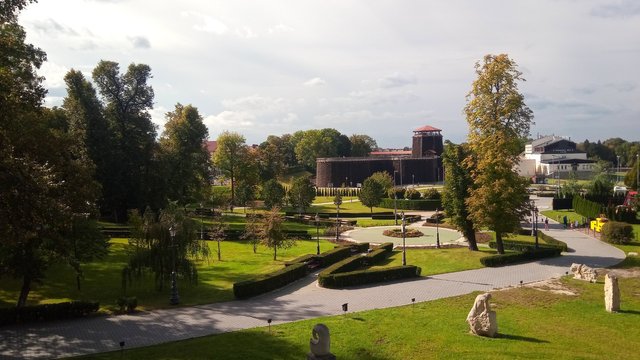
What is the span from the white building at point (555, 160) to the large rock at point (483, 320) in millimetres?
106755

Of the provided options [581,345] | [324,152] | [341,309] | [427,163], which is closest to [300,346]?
[341,309]

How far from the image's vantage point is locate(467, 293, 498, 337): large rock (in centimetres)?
1755

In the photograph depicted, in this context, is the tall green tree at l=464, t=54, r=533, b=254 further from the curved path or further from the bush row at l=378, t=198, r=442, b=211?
the bush row at l=378, t=198, r=442, b=211

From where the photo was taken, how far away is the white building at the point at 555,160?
117375mm

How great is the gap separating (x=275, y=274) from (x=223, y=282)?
10.8ft

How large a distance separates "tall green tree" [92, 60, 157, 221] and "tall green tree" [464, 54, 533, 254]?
30.5m

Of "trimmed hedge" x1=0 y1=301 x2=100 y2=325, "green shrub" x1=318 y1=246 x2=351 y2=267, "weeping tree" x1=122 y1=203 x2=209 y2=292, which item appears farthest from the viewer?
"green shrub" x1=318 y1=246 x2=351 y2=267

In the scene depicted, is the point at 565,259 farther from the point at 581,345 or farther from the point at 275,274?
the point at 275,274

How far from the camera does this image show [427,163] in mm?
102062

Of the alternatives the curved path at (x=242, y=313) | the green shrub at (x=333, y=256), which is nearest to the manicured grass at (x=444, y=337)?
the curved path at (x=242, y=313)

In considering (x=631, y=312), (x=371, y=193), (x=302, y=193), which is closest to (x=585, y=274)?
(x=631, y=312)

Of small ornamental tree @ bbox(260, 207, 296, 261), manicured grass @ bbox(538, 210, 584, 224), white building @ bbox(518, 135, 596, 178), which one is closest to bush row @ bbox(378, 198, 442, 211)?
manicured grass @ bbox(538, 210, 584, 224)

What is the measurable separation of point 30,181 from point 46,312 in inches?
363

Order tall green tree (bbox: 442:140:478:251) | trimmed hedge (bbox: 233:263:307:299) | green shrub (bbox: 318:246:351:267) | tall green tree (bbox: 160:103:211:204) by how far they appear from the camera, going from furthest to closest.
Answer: tall green tree (bbox: 160:103:211:204), tall green tree (bbox: 442:140:478:251), green shrub (bbox: 318:246:351:267), trimmed hedge (bbox: 233:263:307:299)
